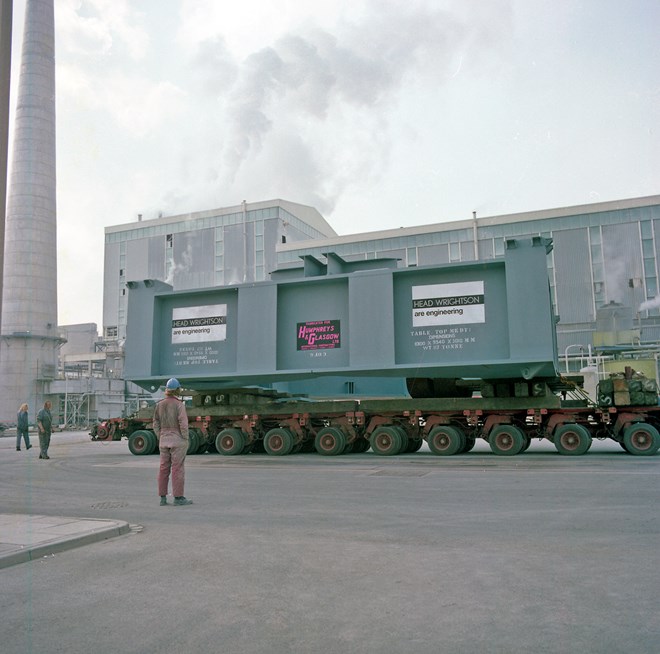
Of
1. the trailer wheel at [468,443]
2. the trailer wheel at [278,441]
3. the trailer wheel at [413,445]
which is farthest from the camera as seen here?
the trailer wheel at [413,445]

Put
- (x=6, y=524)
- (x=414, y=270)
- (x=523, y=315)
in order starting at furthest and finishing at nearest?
(x=414, y=270) → (x=523, y=315) → (x=6, y=524)

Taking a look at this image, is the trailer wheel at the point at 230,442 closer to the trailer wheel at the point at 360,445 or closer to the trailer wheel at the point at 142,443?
the trailer wheel at the point at 142,443

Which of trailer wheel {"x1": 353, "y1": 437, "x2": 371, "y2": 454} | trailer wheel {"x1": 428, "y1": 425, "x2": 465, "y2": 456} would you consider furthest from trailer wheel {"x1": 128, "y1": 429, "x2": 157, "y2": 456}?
trailer wheel {"x1": 428, "y1": 425, "x2": 465, "y2": 456}

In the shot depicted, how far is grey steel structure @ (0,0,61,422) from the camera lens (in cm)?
4453

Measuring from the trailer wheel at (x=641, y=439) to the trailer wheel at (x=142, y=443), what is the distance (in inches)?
494

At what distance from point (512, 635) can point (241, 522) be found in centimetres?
412

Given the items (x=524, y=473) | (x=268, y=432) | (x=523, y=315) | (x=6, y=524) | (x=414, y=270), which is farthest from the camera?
(x=268, y=432)

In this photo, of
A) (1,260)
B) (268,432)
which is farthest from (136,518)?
(268,432)

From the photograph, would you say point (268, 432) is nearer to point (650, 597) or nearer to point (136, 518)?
point (136, 518)

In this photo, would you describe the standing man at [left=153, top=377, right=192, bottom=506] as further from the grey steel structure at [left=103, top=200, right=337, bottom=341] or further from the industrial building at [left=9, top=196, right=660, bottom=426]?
the grey steel structure at [left=103, top=200, right=337, bottom=341]

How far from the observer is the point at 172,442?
8664mm

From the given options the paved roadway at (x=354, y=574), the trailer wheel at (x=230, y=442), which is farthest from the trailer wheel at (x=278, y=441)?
the paved roadway at (x=354, y=574)

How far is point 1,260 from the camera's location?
3900 millimetres

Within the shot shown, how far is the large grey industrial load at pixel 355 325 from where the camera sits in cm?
1452
